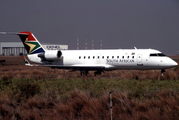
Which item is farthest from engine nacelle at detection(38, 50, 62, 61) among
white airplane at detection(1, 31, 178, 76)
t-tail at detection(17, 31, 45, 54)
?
t-tail at detection(17, 31, 45, 54)

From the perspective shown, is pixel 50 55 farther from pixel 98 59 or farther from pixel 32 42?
pixel 98 59

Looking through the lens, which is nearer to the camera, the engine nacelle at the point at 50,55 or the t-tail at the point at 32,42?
the engine nacelle at the point at 50,55

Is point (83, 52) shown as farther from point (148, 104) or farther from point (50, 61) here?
point (148, 104)

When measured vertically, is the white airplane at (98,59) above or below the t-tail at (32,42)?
below

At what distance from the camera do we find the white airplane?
92.8 ft

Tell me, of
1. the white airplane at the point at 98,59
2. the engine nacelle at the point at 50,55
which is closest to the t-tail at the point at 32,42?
the white airplane at the point at 98,59

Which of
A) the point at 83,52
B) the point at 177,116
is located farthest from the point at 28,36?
the point at 177,116

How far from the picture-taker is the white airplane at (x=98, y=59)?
28281 millimetres

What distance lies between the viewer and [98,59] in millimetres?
30078

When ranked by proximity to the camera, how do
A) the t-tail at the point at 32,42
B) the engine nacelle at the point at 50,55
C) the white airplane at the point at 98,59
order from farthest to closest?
1. the t-tail at the point at 32,42
2. the engine nacelle at the point at 50,55
3. the white airplane at the point at 98,59

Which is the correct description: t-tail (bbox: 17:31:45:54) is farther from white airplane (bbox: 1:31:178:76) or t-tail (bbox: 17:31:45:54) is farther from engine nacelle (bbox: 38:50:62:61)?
engine nacelle (bbox: 38:50:62:61)

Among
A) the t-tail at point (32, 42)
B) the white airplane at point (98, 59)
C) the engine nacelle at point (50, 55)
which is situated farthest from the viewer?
the t-tail at point (32, 42)

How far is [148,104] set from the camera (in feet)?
39.9

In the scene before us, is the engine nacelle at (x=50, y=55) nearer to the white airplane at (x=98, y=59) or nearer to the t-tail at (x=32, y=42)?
the white airplane at (x=98, y=59)
